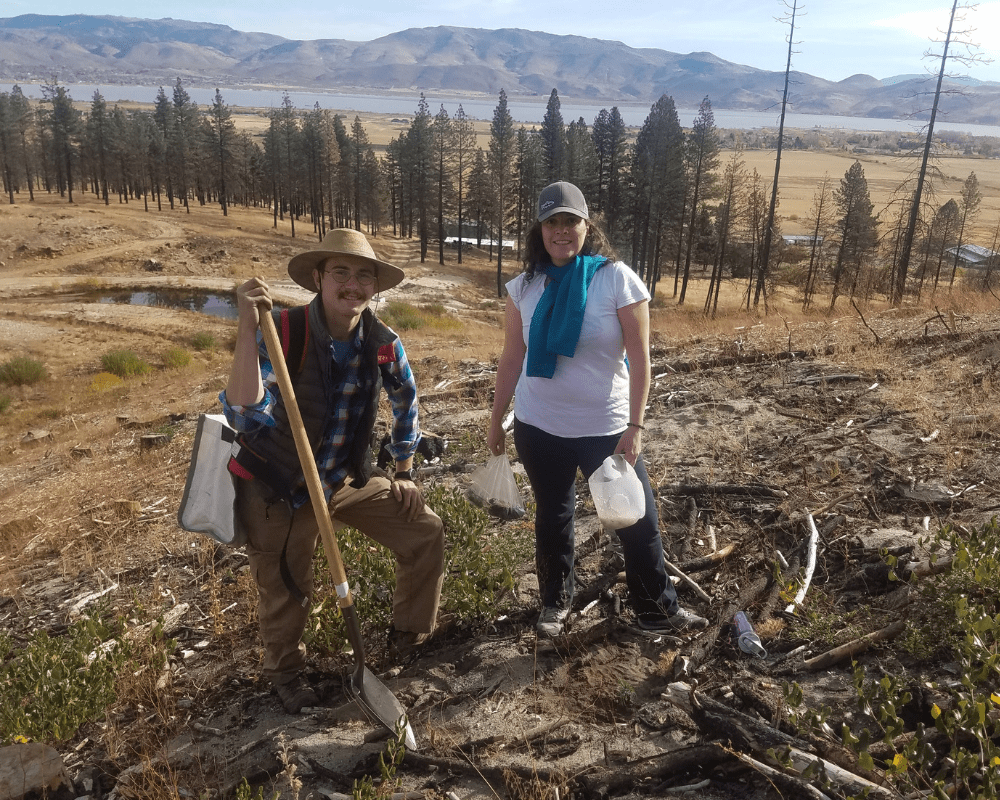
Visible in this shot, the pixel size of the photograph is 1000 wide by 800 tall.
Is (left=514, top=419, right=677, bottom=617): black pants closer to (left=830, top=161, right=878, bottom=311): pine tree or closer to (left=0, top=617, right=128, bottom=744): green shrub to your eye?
(left=0, top=617, right=128, bottom=744): green shrub

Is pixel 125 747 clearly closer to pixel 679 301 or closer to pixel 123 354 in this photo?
pixel 123 354

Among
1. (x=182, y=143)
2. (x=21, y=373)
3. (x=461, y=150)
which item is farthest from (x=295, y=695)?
(x=182, y=143)

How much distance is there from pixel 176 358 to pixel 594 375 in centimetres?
2292

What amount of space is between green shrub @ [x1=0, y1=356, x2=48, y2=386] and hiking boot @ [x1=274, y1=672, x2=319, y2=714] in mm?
22326

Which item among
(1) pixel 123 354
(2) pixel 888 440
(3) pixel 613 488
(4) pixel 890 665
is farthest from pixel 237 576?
(1) pixel 123 354

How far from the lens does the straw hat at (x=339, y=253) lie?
3172 millimetres

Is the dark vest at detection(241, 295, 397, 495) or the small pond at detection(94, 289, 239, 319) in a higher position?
the dark vest at detection(241, 295, 397, 495)

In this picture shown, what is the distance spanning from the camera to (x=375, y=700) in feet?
10.4

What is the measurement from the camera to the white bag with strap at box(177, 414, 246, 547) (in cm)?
312

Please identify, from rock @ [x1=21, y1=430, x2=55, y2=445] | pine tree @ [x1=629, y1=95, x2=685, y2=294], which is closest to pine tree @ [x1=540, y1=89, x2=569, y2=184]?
pine tree @ [x1=629, y1=95, x2=685, y2=294]

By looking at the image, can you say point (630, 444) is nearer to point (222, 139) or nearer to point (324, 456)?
point (324, 456)

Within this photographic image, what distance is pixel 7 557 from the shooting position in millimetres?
6258

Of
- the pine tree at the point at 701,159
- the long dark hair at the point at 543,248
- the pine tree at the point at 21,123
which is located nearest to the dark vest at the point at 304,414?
the long dark hair at the point at 543,248

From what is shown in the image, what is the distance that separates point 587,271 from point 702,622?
76.8 inches
